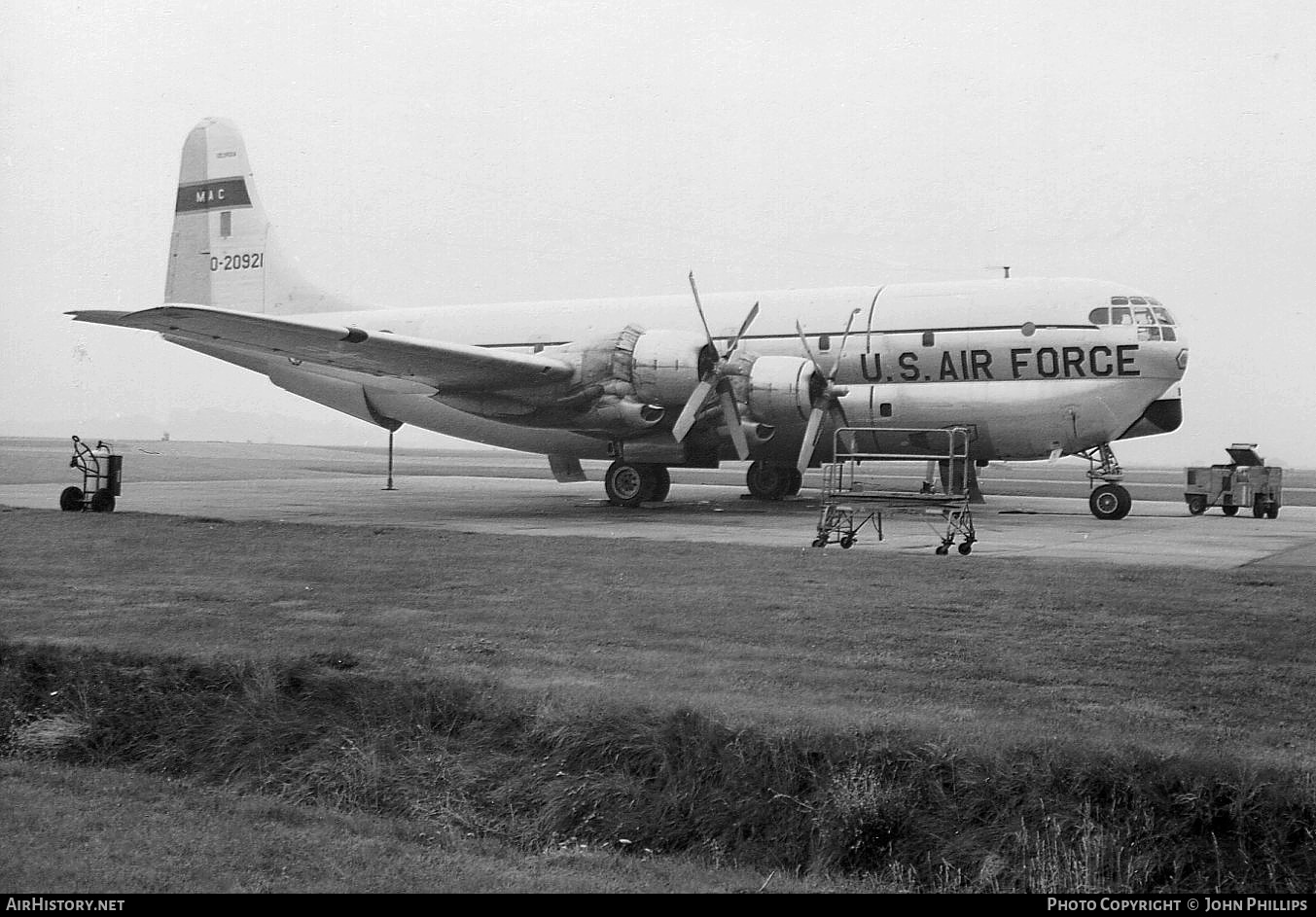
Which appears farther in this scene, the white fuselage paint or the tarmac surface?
the white fuselage paint

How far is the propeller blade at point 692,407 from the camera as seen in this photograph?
2081 cm

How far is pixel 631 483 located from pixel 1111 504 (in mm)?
9155

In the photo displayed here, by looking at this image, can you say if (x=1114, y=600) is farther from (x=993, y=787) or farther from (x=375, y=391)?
(x=375, y=391)

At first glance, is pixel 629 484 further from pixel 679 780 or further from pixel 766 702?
pixel 679 780

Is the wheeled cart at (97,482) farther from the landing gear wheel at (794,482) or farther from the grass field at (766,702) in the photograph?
the landing gear wheel at (794,482)

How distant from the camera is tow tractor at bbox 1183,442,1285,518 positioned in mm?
22906

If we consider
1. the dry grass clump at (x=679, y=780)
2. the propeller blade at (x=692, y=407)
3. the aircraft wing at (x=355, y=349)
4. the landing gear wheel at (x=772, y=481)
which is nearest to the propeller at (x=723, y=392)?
the propeller blade at (x=692, y=407)

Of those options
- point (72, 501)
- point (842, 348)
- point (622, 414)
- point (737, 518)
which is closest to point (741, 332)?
point (842, 348)

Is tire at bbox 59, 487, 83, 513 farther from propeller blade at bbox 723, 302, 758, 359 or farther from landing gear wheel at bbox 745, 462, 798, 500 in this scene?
landing gear wheel at bbox 745, 462, 798, 500

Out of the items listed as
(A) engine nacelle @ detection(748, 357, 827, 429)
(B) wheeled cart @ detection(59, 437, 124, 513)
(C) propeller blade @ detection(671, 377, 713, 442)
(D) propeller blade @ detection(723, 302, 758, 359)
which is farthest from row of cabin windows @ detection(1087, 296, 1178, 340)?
(B) wheeled cart @ detection(59, 437, 124, 513)

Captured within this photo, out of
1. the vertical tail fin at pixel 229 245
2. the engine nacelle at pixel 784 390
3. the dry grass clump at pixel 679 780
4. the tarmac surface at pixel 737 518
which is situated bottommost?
the dry grass clump at pixel 679 780

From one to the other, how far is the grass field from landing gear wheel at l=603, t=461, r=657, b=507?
12.4 metres

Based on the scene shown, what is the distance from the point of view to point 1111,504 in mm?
21094

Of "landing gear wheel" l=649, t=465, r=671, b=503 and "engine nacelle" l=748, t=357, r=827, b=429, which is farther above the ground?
"engine nacelle" l=748, t=357, r=827, b=429
